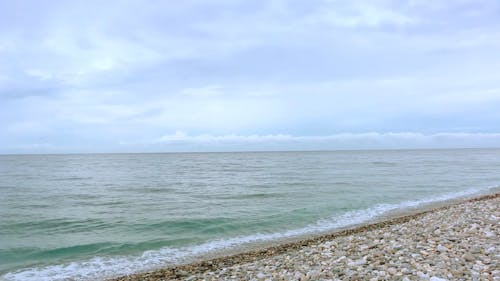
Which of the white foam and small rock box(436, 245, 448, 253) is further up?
small rock box(436, 245, 448, 253)

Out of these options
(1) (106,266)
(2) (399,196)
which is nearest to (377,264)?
(1) (106,266)

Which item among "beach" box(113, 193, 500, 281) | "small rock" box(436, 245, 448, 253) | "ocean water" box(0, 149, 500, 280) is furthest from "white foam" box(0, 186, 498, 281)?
"small rock" box(436, 245, 448, 253)

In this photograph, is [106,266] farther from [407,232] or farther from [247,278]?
[407,232]

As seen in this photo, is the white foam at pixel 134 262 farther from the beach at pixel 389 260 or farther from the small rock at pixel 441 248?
the small rock at pixel 441 248

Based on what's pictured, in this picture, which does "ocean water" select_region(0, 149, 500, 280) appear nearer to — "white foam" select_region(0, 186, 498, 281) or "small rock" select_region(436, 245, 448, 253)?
"white foam" select_region(0, 186, 498, 281)

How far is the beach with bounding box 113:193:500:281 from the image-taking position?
20.6 ft

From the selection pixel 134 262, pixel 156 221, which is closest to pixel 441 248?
pixel 134 262

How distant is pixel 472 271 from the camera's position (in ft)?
19.9

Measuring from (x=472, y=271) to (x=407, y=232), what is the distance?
4.40 metres

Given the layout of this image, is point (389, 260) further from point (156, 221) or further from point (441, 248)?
point (156, 221)

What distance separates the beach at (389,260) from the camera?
6.27 metres

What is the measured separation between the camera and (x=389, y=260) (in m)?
7.12

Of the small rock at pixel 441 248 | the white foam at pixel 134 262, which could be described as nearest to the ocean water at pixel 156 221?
the white foam at pixel 134 262

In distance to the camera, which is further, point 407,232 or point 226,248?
point 226,248
